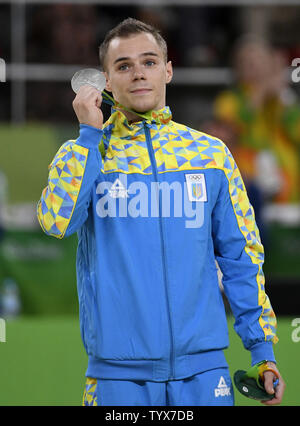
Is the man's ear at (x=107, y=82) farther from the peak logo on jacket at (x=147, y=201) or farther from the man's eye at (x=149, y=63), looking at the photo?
the peak logo on jacket at (x=147, y=201)

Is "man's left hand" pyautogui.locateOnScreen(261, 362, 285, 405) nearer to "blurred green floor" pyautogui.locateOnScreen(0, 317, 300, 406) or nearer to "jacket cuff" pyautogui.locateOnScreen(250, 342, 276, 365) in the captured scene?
"jacket cuff" pyautogui.locateOnScreen(250, 342, 276, 365)

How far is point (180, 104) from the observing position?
360 inches

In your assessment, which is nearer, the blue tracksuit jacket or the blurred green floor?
the blue tracksuit jacket

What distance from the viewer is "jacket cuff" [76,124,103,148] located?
281 centimetres

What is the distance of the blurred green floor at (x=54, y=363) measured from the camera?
4918 millimetres

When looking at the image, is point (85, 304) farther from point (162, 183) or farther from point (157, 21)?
point (157, 21)

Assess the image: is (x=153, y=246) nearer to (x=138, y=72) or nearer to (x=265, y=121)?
(x=138, y=72)

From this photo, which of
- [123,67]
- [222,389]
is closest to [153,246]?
[222,389]

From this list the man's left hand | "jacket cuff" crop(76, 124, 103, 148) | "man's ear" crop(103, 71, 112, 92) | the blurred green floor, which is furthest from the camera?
the blurred green floor

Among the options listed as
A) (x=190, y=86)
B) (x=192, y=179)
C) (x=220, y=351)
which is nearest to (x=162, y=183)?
(x=192, y=179)

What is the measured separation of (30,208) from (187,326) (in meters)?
5.32

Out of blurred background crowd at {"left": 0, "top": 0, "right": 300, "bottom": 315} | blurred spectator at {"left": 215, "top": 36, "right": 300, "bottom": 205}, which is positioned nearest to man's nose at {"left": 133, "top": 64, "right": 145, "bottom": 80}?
blurred background crowd at {"left": 0, "top": 0, "right": 300, "bottom": 315}

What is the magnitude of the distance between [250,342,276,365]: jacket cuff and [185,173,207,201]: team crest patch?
504 mm

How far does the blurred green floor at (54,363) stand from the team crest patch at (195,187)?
1998 mm
